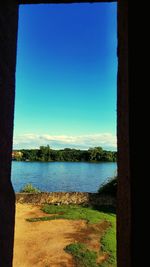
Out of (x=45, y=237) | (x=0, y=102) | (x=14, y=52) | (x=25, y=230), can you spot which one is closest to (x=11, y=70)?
(x=14, y=52)

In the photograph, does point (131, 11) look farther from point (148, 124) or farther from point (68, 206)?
point (68, 206)

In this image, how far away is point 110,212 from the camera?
15125mm

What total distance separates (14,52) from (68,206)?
14.4 m

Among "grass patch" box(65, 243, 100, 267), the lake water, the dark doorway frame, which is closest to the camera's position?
the dark doorway frame

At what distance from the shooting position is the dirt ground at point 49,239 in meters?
8.28

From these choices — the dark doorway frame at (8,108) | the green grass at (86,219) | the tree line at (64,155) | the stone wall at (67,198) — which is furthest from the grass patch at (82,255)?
the tree line at (64,155)

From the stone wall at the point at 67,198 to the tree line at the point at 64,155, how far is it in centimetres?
4712

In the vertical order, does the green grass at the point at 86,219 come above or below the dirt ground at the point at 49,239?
above

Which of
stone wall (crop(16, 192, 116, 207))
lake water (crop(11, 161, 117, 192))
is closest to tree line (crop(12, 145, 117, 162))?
lake water (crop(11, 161, 117, 192))

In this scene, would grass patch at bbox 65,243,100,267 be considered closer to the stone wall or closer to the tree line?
the stone wall

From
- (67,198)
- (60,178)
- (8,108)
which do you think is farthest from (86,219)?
(60,178)

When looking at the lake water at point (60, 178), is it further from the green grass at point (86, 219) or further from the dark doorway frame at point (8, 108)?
the dark doorway frame at point (8, 108)

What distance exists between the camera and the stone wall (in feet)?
56.3

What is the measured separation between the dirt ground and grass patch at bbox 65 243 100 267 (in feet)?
0.59
